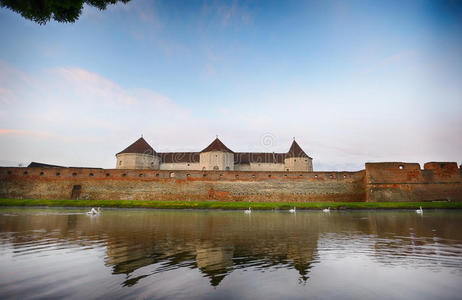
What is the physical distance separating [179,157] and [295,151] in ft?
63.1

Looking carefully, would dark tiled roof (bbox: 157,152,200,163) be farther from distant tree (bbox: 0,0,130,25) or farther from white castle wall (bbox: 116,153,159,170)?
distant tree (bbox: 0,0,130,25)

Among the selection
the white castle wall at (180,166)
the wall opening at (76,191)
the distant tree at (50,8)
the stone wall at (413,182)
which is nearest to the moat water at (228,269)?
the distant tree at (50,8)

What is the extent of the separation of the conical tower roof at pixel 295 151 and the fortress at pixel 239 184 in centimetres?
1107

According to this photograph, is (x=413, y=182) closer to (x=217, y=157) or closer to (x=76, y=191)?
(x=217, y=157)

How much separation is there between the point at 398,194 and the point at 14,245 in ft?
104

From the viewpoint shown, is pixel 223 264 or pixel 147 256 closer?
pixel 223 264

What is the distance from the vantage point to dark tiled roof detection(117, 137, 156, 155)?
3933cm

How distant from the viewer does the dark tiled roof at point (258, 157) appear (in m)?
43.4

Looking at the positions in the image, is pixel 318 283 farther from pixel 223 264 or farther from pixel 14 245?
pixel 14 245

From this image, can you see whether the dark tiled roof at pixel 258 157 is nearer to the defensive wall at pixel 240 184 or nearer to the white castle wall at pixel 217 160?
the white castle wall at pixel 217 160

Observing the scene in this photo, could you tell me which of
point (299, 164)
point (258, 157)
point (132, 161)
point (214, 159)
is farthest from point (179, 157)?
point (299, 164)

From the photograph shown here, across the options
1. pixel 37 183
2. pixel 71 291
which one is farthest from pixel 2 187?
pixel 71 291

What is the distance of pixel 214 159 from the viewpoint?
131ft

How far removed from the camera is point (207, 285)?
3.60m
